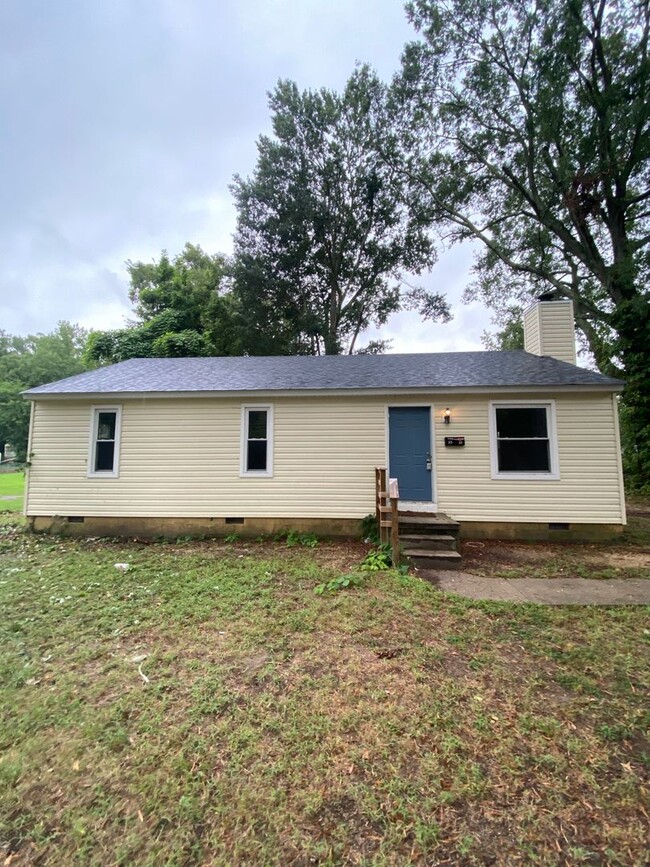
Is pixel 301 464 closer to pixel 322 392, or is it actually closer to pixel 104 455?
pixel 322 392

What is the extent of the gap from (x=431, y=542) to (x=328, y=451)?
2774mm

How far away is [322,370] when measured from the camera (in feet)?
29.0

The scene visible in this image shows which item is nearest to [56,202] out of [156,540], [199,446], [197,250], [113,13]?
[113,13]

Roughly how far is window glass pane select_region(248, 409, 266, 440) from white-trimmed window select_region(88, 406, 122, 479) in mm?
2844

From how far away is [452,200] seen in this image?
53.3ft

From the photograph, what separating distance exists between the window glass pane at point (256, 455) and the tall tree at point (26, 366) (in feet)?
95.8

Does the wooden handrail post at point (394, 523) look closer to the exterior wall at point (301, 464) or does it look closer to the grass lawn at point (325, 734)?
the grass lawn at point (325, 734)

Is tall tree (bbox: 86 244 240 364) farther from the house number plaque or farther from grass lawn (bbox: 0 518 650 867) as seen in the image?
grass lawn (bbox: 0 518 650 867)

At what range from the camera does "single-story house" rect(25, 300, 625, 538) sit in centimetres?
707

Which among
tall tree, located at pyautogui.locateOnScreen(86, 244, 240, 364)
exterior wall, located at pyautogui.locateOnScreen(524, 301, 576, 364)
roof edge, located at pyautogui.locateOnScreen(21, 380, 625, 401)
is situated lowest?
roof edge, located at pyautogui.locateOnScreen(21, 380, 625, 401)

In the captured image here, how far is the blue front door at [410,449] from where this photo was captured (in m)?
7.38

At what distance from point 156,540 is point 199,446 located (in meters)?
2.07

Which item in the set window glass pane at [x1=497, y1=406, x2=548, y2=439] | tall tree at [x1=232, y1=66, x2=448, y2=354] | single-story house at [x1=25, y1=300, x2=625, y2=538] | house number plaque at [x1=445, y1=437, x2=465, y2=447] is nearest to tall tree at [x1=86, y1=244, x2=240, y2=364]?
tall tree at [x1=232, y1=66, x2=448, y2=354]

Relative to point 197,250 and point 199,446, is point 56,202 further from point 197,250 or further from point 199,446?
point 199,446
